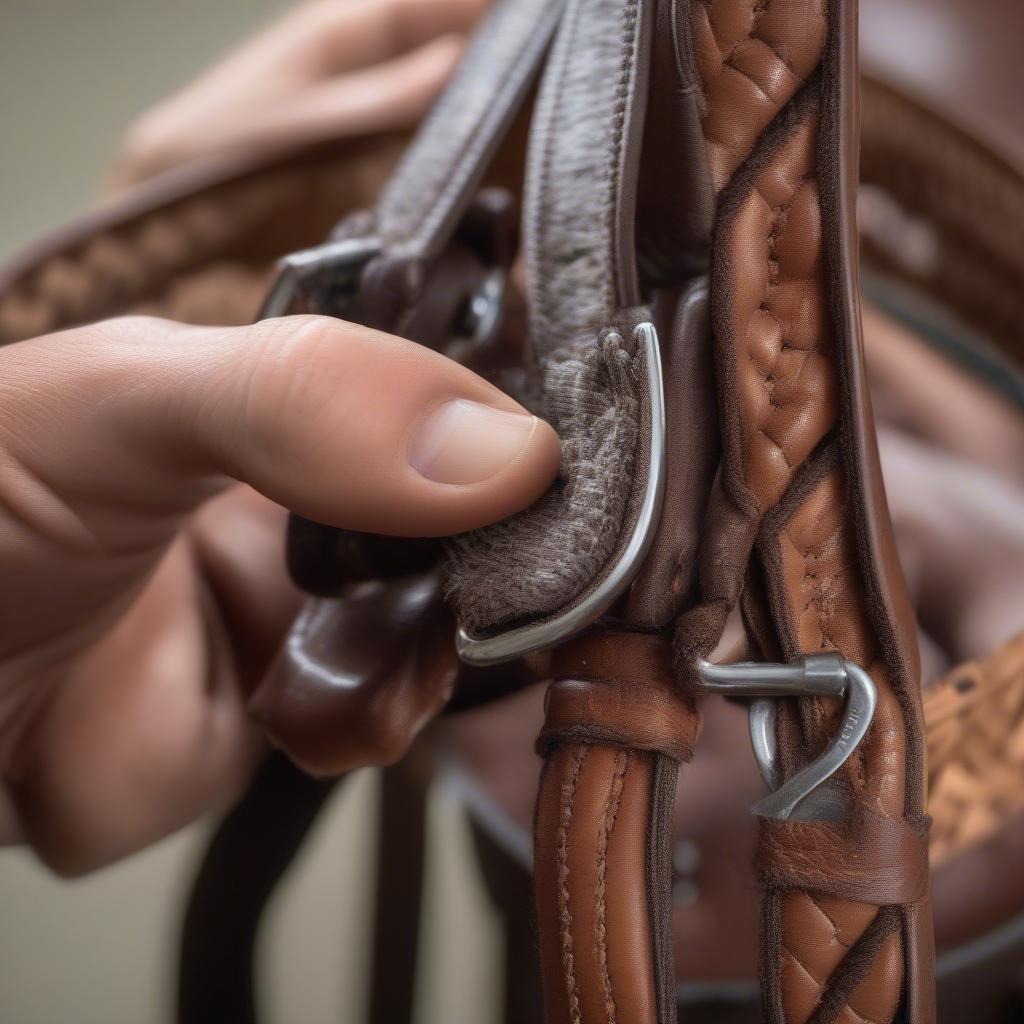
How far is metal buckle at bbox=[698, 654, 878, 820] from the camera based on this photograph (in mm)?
244

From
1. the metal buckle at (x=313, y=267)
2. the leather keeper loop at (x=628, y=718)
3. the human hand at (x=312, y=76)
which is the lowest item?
the leather keeper loop at (x=628, y=718)

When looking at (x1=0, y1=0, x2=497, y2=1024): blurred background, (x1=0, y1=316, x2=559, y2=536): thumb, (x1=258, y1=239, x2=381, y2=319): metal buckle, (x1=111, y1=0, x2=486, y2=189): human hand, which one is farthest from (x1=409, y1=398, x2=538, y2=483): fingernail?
(x1=111, y1=0, x2=486, y2=189): human hand

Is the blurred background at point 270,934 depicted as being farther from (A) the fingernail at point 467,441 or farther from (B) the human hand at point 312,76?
(B) the human hand at point 312,76

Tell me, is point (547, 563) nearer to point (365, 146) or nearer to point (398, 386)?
point (398, 386)

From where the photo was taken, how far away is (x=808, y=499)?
0.25 m

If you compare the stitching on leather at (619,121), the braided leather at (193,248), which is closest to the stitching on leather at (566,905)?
the stitching on leather at (619,121)

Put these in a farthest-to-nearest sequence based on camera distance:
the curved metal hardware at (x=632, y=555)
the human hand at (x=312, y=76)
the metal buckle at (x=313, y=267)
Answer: the human hand at (x=312, y=76)
the metal buckle at (x=313, y=267)
the curved metal hardware at (x=632, y=555)

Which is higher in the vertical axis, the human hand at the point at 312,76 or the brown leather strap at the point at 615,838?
the human hand at the point at 312,76

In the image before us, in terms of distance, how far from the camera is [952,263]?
2.00 feet

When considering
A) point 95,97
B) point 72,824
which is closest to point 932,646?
point 72,824

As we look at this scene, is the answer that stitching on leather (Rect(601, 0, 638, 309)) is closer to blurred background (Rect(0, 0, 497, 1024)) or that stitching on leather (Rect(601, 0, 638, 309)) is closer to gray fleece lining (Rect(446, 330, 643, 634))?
gray fleece lining (Rect(446, 330, 643, 634))

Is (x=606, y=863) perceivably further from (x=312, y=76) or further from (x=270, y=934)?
(x=312, y=76)

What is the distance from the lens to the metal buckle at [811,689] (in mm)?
244

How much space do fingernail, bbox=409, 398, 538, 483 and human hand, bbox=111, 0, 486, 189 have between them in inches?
14.5
